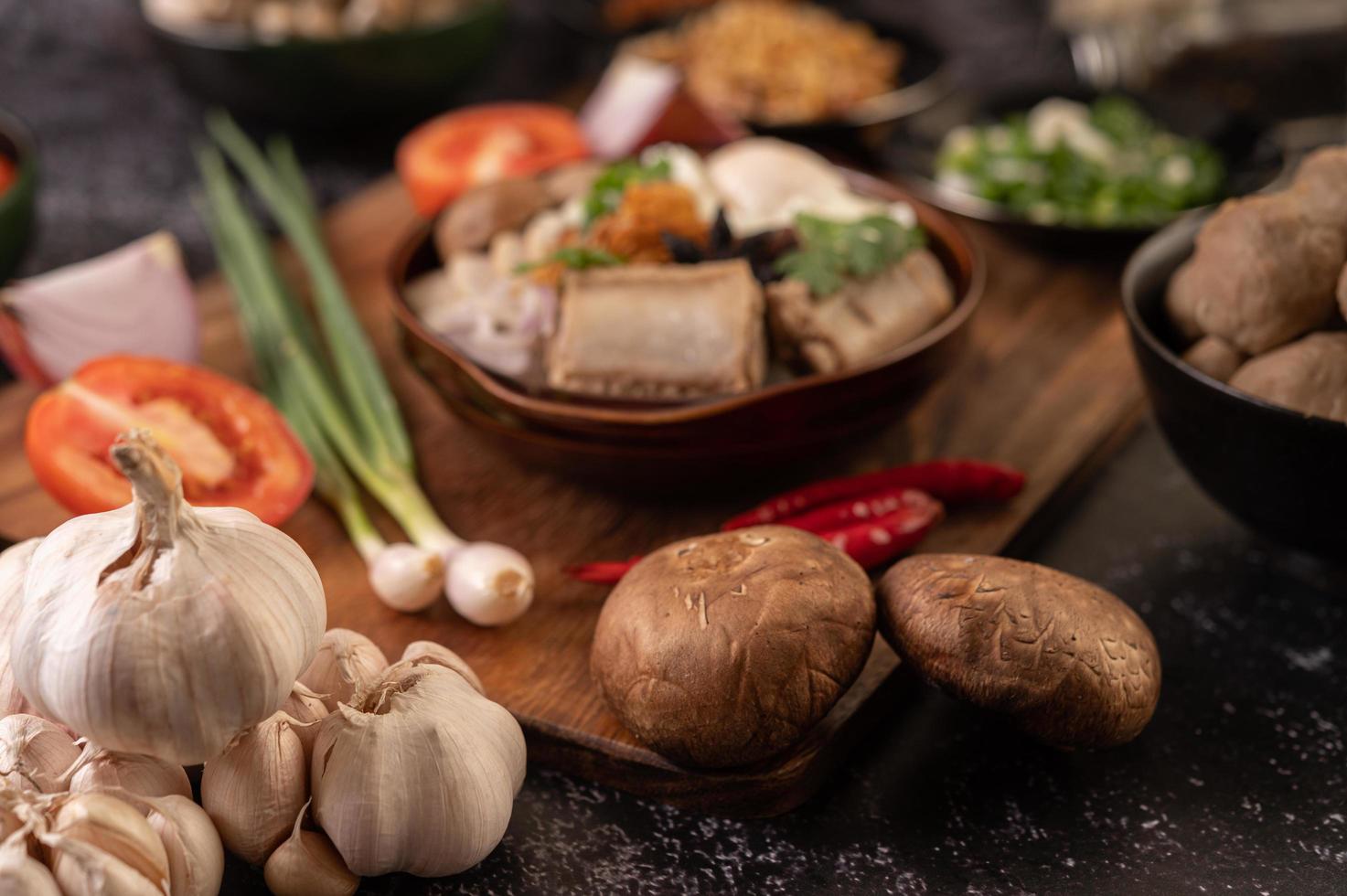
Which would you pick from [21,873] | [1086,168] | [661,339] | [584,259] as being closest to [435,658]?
[21,873]

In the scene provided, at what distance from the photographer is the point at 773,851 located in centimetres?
143

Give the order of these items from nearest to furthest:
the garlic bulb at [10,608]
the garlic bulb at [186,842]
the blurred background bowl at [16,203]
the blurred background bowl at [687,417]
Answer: the garlic bulb at [186,842] → the garlic bulb at [10,608] → the blurred background bowl at [687,417] → the blurred background bowl at [16,203]

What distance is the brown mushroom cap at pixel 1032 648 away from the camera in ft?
4.47

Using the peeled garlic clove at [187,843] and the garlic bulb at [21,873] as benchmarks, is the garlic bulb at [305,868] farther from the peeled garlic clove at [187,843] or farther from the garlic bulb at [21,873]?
the garlic bulb at [21,873]

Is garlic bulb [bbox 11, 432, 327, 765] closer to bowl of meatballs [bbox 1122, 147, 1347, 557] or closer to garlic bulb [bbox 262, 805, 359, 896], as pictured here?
garlic bulb [bbox 262, 805, 359, 896]

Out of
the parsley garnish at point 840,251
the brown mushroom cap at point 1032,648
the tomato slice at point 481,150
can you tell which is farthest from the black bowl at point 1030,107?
the brown mushroom cap at point 1032,648

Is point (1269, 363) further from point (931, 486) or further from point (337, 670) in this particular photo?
point (337, 670)

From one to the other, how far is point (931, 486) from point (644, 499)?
443 millimetres

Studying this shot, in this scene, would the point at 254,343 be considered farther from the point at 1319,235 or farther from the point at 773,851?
the point at 1319,235

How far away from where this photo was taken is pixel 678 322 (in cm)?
183

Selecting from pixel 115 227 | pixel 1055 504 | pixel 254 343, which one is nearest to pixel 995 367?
pixel 1055 504

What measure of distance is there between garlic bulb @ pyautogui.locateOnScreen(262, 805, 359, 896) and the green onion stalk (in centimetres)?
45

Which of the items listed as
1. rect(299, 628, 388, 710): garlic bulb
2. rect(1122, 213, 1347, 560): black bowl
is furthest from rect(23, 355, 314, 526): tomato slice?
rect(1122, 213, 1347, 560): black bowl

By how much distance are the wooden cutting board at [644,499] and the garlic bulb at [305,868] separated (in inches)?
12.4
